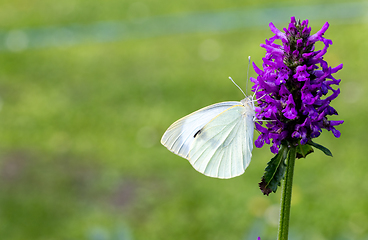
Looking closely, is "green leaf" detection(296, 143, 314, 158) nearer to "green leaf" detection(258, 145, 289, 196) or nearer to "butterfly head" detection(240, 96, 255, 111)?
"green leaf" detection(258, 145, 289, 196)

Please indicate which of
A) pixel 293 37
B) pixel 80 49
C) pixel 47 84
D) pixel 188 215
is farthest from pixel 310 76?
pixel 80 49

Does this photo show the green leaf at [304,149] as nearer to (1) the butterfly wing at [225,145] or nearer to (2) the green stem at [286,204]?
(2) the green stem at [286,204]

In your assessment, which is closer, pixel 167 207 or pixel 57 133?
pixel 167 207

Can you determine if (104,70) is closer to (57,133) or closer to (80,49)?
(80,49)

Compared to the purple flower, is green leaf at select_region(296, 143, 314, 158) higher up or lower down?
lower down

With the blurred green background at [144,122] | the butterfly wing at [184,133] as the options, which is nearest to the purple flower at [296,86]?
the butterfly wing at [184,133]

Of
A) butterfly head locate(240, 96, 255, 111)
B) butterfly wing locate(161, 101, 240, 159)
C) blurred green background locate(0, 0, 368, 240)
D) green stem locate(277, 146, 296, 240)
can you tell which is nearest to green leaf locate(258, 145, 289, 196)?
green stem locate(277, 146, 296, 240)

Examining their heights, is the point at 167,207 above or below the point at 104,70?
below
